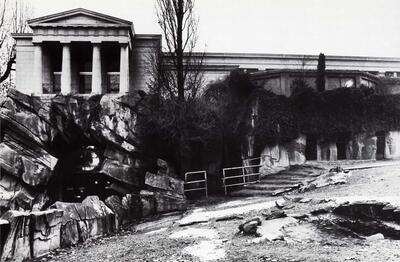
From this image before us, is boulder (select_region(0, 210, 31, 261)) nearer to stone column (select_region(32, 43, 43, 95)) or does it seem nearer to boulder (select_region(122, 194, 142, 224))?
boulder (select_region(122, 194, 142, 224))

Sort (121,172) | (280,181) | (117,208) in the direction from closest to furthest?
(117,208) → (280,181) → (121,172)

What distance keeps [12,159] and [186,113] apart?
8385 mm

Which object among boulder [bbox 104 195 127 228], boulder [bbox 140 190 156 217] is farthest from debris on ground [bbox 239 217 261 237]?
boulder [bbox 140 190 156 217]

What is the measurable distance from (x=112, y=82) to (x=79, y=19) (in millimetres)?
6218

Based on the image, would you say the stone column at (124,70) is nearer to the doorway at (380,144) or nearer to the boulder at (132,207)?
the boulder at (132,207)

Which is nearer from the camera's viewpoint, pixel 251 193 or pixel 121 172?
pixel 251 193

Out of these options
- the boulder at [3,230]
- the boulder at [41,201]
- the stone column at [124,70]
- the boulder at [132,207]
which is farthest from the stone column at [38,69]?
the boulder at [3,230]

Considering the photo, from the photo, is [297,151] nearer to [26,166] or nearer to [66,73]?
→ [26,166]

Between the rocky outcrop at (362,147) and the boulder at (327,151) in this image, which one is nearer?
the boulder at (327,151)

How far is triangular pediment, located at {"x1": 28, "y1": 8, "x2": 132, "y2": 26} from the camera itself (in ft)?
97.6

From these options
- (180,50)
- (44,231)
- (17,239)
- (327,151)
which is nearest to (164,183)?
(44,231)

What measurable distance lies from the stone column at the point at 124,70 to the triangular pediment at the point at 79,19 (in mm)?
2071

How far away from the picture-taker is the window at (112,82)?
33562mm

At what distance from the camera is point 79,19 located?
30109 millimetres
